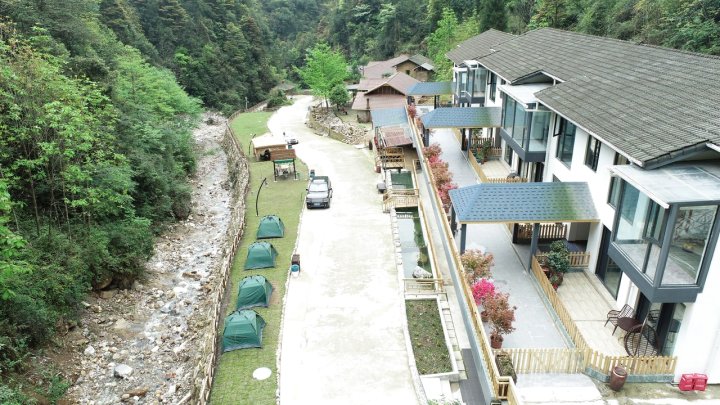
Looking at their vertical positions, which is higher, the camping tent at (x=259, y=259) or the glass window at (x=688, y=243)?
the glass window at (x=688, y=243)

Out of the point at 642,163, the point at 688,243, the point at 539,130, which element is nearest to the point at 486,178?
the point at 539,130

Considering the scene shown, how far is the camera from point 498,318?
14.2m

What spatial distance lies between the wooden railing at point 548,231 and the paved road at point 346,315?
623cm

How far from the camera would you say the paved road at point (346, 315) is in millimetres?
14625

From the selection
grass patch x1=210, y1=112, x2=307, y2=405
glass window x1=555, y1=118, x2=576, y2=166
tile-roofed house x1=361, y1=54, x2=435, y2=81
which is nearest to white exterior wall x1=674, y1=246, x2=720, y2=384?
glass window x1=555, y1=118, x2=576, y2=166

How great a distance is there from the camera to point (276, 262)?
23125 mm

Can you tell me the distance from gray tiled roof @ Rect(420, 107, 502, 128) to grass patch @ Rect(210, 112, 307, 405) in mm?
10695

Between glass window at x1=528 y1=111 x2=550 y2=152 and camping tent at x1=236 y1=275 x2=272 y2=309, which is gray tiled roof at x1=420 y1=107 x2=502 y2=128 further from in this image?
camping tent at x1=236 y1=275 x2=272 y2=309

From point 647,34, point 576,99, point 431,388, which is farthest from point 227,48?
point 431,388

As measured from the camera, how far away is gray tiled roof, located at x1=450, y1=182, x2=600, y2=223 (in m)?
17.3

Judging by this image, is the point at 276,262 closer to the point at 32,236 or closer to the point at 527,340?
the point at 32,236

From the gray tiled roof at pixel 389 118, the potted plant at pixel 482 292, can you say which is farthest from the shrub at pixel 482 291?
the gray tiled roof at pixel 389 118

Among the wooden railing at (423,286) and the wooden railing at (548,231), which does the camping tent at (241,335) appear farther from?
the wooden railing at (548,231)

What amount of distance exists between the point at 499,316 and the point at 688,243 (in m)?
5.45
